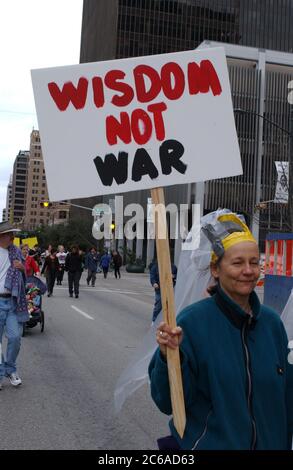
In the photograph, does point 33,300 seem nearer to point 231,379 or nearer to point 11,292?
point 11,292

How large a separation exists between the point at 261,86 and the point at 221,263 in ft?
191

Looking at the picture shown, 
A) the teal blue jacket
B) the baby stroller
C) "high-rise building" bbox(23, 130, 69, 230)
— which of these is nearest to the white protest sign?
the teal blue jacket

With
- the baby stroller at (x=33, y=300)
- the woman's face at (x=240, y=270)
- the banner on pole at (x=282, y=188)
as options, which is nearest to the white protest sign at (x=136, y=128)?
the woman's face at (x=240, y=270)

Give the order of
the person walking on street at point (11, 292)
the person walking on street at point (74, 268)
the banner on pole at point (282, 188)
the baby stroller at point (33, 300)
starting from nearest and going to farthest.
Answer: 1. the person walking on street at point (11, 292)
2. the baby stroller at point (33, 300)
3. the person walking on street at point (74, 268)
4. the banner on pole at point (282, 188)

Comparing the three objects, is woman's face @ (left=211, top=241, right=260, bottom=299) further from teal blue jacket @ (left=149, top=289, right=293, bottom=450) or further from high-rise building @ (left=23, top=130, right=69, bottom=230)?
high-rise building @ (left=23, top=130, right=69, bottom=230)

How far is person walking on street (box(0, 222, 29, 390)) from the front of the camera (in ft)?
20.6

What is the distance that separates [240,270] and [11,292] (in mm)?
4371

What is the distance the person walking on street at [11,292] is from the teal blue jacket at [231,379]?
4.16 metres

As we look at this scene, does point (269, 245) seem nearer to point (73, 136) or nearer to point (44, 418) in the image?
point (44, 418)

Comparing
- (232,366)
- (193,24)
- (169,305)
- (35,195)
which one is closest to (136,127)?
(169,305)

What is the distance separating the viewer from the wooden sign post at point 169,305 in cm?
228

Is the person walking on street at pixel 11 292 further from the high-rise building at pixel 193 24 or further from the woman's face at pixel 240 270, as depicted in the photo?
the high-rise building at pixel 193 24

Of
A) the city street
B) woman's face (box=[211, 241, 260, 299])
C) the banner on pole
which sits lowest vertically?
the city street
